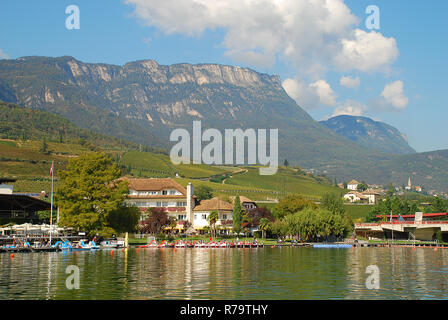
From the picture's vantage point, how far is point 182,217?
135m

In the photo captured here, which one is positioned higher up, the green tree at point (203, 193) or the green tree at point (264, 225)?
the green tree at point (203, 193)

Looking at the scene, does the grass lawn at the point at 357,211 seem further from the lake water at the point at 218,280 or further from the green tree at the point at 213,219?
the lake water at the point at 218,280

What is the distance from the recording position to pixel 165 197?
138000 mm

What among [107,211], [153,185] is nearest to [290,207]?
[153,185]

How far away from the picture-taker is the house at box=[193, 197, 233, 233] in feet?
431

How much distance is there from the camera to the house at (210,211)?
131 m

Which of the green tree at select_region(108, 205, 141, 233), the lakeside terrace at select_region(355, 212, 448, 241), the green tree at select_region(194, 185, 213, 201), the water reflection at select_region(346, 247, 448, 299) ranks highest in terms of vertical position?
the green tree at select_region(194, 185, 213, 201)

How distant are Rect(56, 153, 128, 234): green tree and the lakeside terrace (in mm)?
64099

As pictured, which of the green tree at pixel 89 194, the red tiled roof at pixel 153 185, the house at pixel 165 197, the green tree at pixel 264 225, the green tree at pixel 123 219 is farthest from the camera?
the red tiled roof at pixel 153 185

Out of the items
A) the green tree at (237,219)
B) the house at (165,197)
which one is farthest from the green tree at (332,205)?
the house at (165,197)

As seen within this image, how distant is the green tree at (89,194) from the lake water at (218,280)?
80.1ft

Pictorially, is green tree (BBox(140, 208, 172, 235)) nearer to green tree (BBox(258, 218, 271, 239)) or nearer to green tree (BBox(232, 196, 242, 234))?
green tree (BBox(232, 196, 242, 234))

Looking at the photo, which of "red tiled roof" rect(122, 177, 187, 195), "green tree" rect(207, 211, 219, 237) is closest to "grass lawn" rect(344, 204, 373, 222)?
"red tiled roof" rect(122, 177, 187, 195)

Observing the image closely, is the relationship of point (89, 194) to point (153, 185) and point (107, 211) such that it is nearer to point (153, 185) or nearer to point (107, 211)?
point (107, 211)
